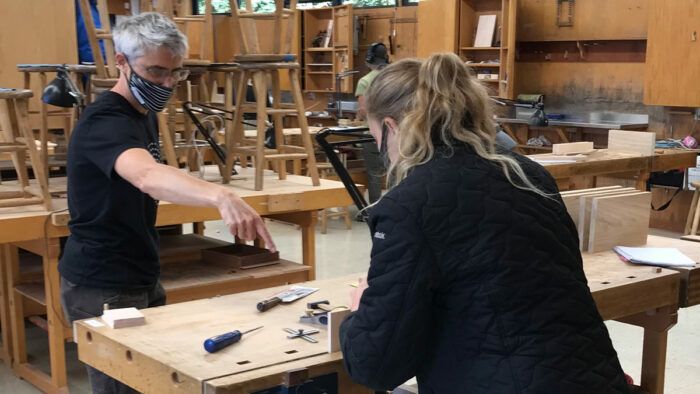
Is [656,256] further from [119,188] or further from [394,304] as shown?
[119,188]

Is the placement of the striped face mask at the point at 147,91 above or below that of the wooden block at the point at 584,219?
above

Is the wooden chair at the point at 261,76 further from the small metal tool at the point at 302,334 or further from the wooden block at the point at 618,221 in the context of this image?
the small metal tool at the point at 302,334

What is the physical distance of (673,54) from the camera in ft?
23.2

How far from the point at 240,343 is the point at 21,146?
210 cm

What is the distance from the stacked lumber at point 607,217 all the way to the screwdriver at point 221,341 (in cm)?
131

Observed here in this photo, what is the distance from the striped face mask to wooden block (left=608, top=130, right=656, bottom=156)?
4111 millimetres

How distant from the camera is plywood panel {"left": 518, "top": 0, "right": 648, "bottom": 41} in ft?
25.1

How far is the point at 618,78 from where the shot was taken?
790cm

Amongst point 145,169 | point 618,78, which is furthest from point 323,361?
point 618,78

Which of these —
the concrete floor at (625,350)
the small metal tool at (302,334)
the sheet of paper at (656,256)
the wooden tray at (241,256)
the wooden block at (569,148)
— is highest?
the wooden block at (569,148)

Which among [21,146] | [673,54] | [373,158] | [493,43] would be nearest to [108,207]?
[21,146]

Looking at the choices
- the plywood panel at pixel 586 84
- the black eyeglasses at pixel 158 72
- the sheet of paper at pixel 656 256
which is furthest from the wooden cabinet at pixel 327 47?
the black eyeglasses at pixel 158 72

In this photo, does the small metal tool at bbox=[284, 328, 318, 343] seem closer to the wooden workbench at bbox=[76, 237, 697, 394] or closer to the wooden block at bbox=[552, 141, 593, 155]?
the wooden workbench at bbox=[76, 237, 697, 394]

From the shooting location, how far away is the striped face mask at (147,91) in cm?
221
